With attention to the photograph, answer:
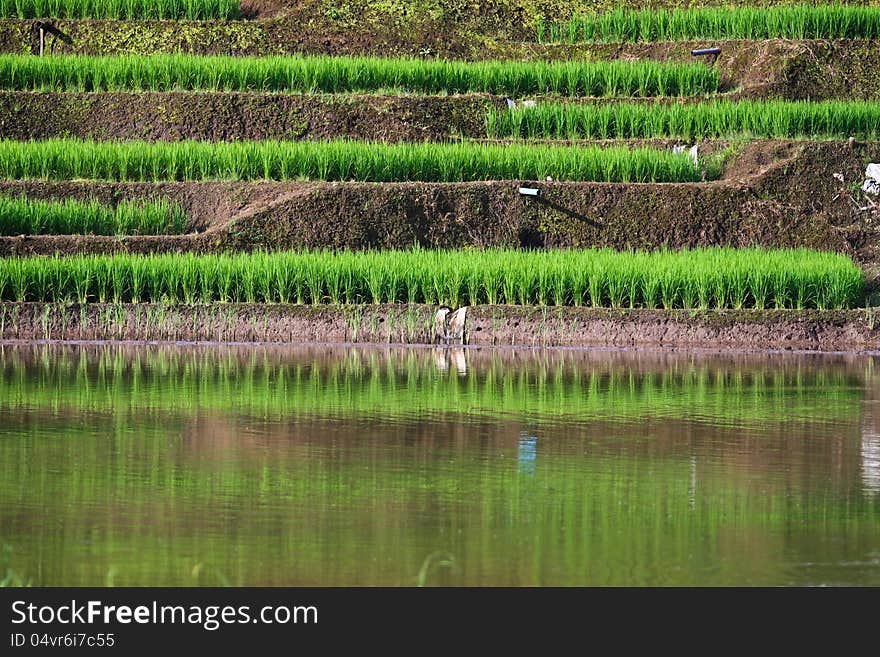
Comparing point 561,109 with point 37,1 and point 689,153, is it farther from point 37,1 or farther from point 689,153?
point 37,1

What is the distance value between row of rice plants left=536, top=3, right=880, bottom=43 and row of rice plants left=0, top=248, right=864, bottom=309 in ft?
29.4

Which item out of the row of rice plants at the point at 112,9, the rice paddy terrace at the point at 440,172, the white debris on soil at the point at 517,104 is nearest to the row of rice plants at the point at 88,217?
the rice paddy terrace at the point at 440,172

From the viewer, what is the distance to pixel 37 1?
79.7ft

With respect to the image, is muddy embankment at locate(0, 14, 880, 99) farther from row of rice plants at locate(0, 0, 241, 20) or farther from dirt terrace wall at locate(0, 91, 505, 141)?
dirt terrace wall at locate(0, 91, 505, 141)

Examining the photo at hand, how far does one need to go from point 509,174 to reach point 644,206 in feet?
5.18

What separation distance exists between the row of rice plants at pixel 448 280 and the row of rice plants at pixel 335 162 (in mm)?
2709

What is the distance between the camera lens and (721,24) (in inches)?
910

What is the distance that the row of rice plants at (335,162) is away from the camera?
16.9 m

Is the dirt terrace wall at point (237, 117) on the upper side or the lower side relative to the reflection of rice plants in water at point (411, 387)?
upper

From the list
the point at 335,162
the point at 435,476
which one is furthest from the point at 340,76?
the point at 435,476

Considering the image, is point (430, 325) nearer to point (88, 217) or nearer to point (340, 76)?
point (88, 217)

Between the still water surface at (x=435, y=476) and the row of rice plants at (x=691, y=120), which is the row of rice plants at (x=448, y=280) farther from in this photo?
the row of rice plants at (x=691, y=120)

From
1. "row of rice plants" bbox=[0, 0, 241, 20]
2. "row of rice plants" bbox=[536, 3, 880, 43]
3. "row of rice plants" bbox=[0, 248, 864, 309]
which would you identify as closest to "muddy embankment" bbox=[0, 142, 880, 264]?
"row of rice plants" bbox=[0, 248, 864, 309]
